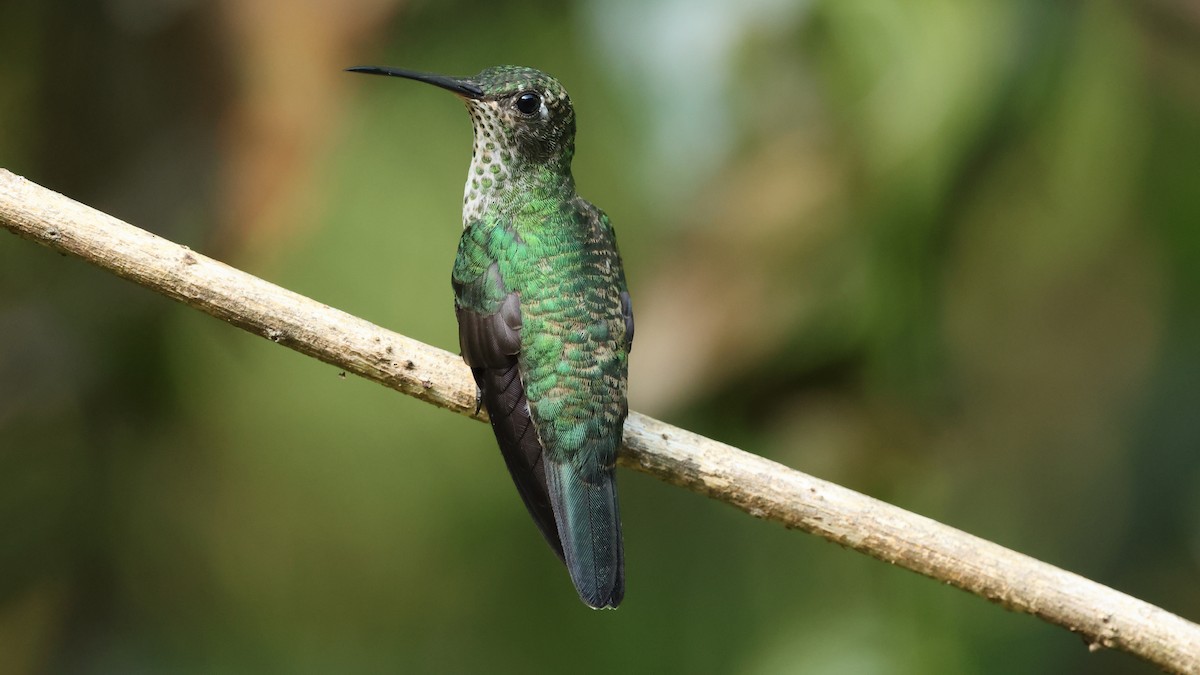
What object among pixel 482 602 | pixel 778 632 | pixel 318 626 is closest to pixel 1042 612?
pixel 778 632

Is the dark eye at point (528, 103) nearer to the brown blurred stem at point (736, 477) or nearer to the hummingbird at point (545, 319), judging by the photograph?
the hummingbird at point (545, 319)

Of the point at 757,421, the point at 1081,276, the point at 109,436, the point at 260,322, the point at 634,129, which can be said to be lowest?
the point at 109,436

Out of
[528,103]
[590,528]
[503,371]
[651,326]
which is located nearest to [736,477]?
[590,528]

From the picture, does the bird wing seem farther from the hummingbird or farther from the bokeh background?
the bokeh background

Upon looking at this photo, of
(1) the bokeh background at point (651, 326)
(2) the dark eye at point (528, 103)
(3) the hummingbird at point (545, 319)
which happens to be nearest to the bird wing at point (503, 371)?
(3) the hummingbird at point (545, 319)

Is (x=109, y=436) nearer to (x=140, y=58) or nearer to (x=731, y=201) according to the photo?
(x=140, y=58)
